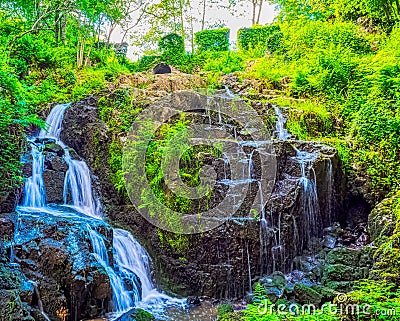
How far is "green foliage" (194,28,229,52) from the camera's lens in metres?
20.5

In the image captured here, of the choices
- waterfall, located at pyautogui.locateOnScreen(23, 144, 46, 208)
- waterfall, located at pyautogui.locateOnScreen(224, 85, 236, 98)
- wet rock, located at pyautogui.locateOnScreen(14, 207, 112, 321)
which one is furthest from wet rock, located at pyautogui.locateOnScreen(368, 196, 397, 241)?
waterfall, located at pyautogui.locateOnScreen(23, 144, 46, 208)

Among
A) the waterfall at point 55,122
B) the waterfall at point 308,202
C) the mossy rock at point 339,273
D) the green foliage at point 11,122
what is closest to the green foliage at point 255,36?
the waterfall at point 55,122

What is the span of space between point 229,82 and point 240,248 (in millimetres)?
8360

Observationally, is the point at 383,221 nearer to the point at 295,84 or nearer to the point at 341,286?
the point at 341,286

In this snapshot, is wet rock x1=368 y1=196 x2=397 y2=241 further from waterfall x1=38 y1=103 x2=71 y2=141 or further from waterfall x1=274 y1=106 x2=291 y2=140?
waterfall x1=38 y1=103 x2=71 y2=141

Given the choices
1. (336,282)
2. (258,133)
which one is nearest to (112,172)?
(258,133)

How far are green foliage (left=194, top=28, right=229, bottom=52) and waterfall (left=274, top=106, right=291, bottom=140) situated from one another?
426 inches

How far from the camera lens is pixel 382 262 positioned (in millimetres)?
5445

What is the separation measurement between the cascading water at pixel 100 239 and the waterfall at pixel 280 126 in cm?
516

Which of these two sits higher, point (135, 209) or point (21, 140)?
point (21, 140)

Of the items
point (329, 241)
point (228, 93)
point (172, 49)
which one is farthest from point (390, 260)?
point (172, 49)

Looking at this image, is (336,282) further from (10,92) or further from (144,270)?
(10,92)

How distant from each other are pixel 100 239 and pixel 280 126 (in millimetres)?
6289

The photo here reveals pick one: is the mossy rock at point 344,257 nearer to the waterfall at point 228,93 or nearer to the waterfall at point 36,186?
the waterfall at point 36,186
